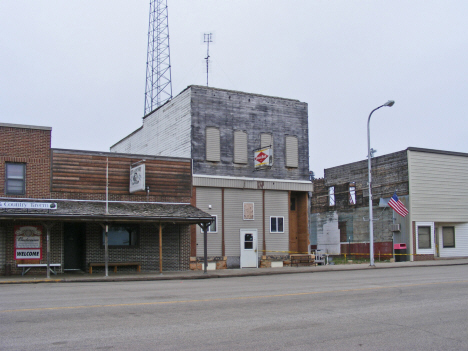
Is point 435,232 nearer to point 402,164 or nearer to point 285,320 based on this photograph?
point 402,164

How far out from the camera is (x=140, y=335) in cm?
830

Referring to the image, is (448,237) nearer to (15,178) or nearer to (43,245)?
(43,245)

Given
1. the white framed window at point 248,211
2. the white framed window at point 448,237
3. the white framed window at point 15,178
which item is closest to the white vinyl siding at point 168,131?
the white framed window at point 248,211

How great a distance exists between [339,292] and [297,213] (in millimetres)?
16217

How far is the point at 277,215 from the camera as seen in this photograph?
2919 cm

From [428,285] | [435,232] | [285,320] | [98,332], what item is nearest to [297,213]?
[435,232]

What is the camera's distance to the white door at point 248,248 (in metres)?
27.9

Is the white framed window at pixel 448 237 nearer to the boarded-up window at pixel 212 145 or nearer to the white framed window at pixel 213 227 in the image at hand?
the white framed window at pixel 213 227

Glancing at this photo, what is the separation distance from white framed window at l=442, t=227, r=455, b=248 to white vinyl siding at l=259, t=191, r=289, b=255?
13.8 meters

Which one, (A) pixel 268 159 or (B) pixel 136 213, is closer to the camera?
(B) pixel 136 213

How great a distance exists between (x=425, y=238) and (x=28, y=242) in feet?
82.6

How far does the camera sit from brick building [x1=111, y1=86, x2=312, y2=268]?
27.4 m

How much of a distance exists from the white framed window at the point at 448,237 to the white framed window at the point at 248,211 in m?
16.0

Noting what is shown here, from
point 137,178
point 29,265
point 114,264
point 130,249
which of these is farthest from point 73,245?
point 137,178
